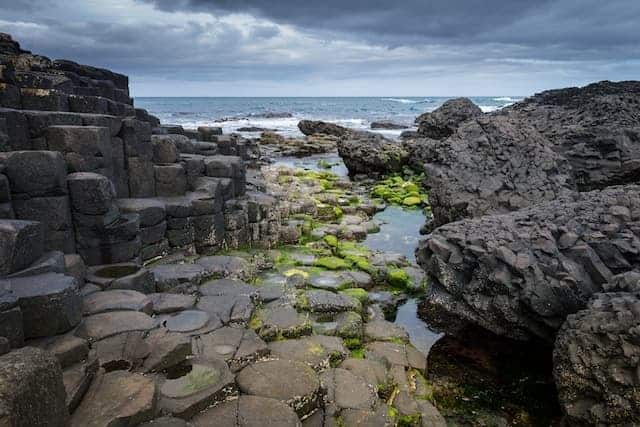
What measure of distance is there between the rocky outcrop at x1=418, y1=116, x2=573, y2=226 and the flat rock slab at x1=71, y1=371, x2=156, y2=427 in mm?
8126

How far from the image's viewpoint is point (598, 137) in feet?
38.9

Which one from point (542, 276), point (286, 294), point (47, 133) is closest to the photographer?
point (542, 276)

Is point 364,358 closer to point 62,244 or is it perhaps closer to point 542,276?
point 542,276

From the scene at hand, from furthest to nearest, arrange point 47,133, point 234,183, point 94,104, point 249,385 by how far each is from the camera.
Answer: point 234,183 → point 94,104 → point 47,133 → point 249,385

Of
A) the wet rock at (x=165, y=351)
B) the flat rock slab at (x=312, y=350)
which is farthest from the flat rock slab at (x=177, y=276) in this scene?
the wet rock at (x=165, y=351)

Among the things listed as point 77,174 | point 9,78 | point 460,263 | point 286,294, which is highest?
point 9,78

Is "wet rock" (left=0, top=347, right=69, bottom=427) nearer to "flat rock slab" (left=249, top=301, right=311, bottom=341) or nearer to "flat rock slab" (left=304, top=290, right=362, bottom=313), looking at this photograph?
"flat rock slab" (left=249, top=301, right=311, bottom=341)

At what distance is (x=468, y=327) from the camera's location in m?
7.29

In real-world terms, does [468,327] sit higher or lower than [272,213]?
lower

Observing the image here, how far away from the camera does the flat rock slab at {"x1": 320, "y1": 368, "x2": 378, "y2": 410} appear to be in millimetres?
4621

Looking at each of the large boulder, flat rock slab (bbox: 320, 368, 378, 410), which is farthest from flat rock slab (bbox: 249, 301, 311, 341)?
the large boulder

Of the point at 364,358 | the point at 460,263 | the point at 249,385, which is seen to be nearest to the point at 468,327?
the point at 460,263

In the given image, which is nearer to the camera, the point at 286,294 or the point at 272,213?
the point at 286,294

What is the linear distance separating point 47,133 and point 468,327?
7.19 metres
